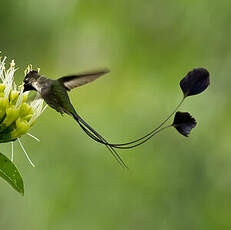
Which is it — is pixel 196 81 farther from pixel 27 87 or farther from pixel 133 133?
pixel 133 133

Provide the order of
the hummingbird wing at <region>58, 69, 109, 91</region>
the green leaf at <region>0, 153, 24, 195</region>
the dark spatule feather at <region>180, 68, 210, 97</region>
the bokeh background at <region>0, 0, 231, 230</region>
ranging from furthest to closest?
1. the bokeh background at <region>0, 0, 231, 230</region>
2. the green leaf at <region>0, 153, 24, 195</region>
3. the hummingbird wing at <region>58, 69, 109, 91</region>
4. the dark spatule feather at <region>180, 68, 210, 97</region>

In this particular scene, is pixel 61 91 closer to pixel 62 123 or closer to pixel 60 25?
pixel 62 123

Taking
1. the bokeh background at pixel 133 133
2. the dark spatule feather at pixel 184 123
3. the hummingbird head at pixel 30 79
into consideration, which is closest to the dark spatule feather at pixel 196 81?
the dark spatule feather at pixel 184 123

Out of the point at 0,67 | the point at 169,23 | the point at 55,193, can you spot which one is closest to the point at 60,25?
the point at 169,23

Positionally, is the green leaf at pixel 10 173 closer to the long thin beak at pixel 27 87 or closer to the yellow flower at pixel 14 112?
the yellow flower at pixel 14 112

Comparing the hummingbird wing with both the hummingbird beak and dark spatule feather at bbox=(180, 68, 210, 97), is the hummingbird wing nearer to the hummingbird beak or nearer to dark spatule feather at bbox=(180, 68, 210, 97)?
the hummingbird beak

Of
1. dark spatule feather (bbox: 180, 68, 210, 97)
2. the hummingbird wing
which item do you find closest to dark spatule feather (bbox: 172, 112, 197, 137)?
dark spatule feather (bbox: 180, 68, 210, 97)
